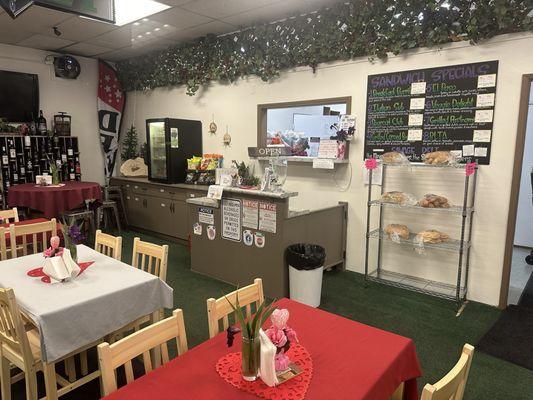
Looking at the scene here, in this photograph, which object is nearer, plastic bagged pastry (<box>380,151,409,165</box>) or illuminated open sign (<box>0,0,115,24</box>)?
illuminated open sign (<box>0,0,115,24</box>)

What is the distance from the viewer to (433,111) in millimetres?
3617

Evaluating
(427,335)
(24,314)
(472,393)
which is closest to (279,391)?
(24,314)

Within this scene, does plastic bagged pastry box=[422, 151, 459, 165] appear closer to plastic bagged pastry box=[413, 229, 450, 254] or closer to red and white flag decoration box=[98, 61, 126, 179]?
plastic bagged pastry box=[413, 229, 450, 254]

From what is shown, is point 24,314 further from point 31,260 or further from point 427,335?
point 427,335

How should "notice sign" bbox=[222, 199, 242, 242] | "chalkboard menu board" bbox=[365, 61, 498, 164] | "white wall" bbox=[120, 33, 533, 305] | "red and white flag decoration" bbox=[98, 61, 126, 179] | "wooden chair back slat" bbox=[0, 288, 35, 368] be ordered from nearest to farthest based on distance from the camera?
"wooden chair back slat" bbox=[0, 288, 35, 368] → "white wall" bbox=[120, 33, 533, 305] → "chalkboard menu board" bbox=[365, 61, 498, 164] → "notice sign" bbox=[222, 199, 242, 242] → "red and white flag decoration" bbox=[98, 61, 126, 179]

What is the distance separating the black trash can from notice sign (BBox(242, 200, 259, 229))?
461 mm

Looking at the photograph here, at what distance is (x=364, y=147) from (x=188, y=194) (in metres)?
2.53

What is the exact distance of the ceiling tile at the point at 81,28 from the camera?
4730 mm

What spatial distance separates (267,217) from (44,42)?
15.5 feet

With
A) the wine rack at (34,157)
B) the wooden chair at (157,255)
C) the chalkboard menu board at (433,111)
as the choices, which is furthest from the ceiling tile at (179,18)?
the wooden chair at (157,255)

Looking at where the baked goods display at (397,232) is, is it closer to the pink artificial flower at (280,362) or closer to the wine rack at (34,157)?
the pink artificial flower at (280,362)

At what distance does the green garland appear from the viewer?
3156 millimetres

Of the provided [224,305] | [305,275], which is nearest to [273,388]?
[224,305]

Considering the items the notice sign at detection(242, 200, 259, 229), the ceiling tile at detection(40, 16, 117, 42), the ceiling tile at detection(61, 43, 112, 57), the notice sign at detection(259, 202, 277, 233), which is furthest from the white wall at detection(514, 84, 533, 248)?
the ceiling tile at detection(61, 43, 112, 57)
